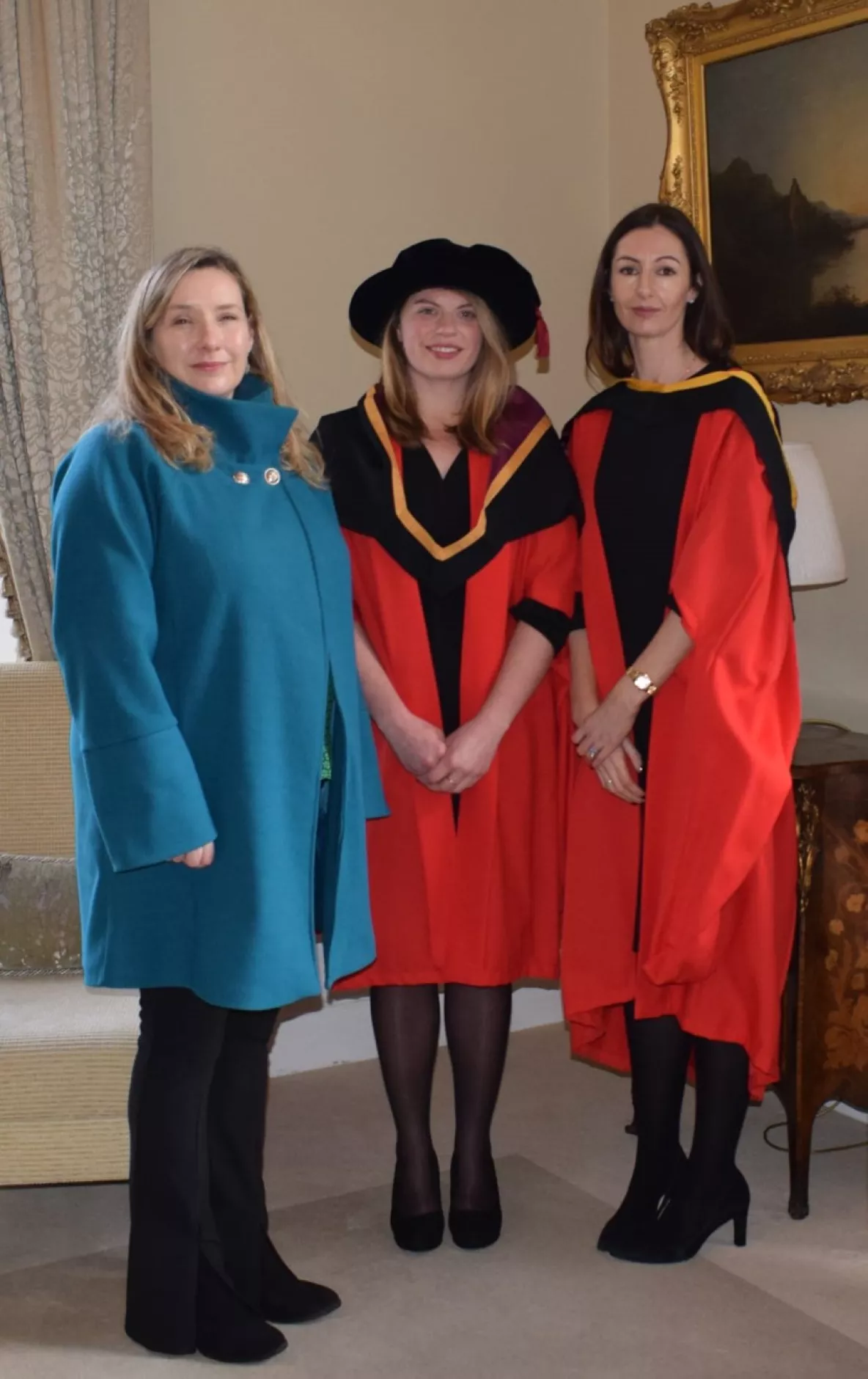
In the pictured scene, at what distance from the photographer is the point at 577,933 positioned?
268 centimetres

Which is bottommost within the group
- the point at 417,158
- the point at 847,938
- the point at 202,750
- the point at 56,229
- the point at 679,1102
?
the point at 679,1102

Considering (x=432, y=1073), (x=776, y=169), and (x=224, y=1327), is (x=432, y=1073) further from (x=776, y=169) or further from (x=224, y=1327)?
(x=776, y=169)

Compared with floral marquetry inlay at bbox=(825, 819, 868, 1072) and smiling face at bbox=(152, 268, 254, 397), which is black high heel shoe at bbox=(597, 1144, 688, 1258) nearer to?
floral marquetry inlay at bbox=(825, 819, 868, 1072)

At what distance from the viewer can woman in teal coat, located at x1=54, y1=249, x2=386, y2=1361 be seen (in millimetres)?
2088

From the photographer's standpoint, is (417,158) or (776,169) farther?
(417,158)

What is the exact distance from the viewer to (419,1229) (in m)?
2.68

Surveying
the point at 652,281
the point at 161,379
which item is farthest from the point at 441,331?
the point at 161,379

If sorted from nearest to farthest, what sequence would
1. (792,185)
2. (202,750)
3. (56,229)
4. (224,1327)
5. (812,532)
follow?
(202,750) → (224,1327) → (812,532) → (56,229) → (792,185)

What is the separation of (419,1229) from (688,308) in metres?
1.65

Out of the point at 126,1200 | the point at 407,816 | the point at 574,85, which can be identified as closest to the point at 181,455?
the point at 407,816

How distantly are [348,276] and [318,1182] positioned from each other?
6.72 feet

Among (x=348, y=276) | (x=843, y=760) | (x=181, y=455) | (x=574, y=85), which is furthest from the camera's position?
(x=574, y=85)

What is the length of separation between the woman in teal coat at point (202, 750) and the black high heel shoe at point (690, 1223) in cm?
68

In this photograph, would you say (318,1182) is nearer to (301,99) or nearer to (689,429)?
(689,429)
